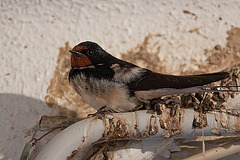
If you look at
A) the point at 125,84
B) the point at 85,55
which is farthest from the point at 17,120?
the point at 125,84

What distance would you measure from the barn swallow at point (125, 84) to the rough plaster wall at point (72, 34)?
43 centimetres

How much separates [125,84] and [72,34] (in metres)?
0.65

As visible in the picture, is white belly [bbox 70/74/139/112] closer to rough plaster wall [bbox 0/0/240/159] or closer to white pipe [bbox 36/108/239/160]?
white pipe [bbox 36/108/239/160]

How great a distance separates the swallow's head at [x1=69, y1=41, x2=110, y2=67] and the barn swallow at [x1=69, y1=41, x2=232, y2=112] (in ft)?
0.16

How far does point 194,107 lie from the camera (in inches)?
56.0

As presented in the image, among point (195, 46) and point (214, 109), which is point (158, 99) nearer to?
point (214, 109)

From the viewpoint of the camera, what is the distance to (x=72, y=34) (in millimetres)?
1883

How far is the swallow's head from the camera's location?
1.47 meters

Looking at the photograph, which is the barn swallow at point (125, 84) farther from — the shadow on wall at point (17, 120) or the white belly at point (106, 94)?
the shadow on wall at point (17, 120)

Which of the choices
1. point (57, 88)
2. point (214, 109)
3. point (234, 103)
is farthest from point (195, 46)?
point (57, 88)

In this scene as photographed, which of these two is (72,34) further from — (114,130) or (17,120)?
(114,130)

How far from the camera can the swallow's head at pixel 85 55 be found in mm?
1467

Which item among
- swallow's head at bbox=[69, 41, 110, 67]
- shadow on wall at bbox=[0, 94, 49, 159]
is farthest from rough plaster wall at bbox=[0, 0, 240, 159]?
swallow's head at bbox=[69, 41, 110, 67]

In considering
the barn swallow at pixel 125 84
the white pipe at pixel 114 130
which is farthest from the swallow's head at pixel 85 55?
the white pipe at pixel 114 130
